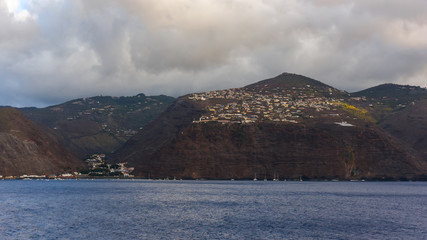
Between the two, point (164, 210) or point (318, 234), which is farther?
point (164, 210)

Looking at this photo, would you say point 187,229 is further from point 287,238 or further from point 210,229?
point 287,238

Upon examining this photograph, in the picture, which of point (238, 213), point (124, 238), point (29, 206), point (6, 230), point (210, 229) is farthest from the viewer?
point (29, 206)

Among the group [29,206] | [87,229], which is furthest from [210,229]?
[29,206]

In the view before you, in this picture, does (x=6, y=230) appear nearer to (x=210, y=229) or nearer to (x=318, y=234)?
(x=210, y=229)

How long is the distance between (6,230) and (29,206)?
119ft

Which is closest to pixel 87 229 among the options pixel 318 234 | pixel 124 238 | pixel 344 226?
pixel 124 238

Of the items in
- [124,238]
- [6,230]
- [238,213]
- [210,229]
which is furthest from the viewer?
[238,213]

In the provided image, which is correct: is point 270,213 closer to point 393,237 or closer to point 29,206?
point 393,237

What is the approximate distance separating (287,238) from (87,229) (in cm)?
3218

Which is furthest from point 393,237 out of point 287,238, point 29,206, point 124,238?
point 29,206

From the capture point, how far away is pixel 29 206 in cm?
10631

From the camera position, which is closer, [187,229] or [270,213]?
[187,229]

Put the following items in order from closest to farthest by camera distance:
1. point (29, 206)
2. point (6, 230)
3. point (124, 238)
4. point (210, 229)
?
1. point (124, 238)
2. point (6, 230)
3. point (210, 229)
4. point (29, 206)

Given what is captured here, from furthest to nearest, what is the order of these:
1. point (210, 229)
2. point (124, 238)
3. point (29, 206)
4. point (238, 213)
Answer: point (29, 206) → point (238, 213) → point (210, 229) → point (124, 238)
